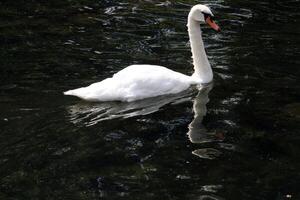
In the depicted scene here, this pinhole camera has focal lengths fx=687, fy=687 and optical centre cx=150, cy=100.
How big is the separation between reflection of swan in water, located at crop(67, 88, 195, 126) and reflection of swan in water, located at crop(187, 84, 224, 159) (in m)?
0.27

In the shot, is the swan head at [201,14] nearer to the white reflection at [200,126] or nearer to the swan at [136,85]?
the swan at [136,85]

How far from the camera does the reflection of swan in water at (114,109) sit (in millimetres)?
9973

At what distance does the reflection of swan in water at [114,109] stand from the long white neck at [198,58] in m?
0.77

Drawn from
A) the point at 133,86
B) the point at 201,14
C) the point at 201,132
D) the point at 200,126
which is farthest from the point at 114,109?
the point at 201,14

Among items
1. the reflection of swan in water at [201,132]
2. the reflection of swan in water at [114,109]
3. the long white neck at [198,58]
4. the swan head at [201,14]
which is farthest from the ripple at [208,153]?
the swan head at [201,14]

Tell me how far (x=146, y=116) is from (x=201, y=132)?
3.19ft

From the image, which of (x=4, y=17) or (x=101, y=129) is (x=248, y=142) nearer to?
(x=101, y=129)

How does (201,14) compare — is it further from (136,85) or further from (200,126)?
(200,126)

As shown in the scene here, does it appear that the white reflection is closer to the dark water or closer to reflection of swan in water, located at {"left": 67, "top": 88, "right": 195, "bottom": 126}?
the dark water

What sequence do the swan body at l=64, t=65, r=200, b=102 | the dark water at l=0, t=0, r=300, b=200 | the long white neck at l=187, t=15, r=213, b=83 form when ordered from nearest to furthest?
the dark water at l=0, t=0, r=300, b=200 → the swan body at l=64, t=65, r=200, b=102 → the long white neck at l=187, t=15, r=213, b=83

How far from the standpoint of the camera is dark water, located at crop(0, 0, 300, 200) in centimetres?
799

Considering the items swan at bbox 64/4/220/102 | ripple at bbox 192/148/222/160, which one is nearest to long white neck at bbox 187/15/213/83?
swan at bbox 64/4/220/102

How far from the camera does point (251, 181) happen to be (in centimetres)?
803

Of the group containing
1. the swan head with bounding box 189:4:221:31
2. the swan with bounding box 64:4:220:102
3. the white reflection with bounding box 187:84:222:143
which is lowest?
the white reflection with bounding box 187:84:222:143
